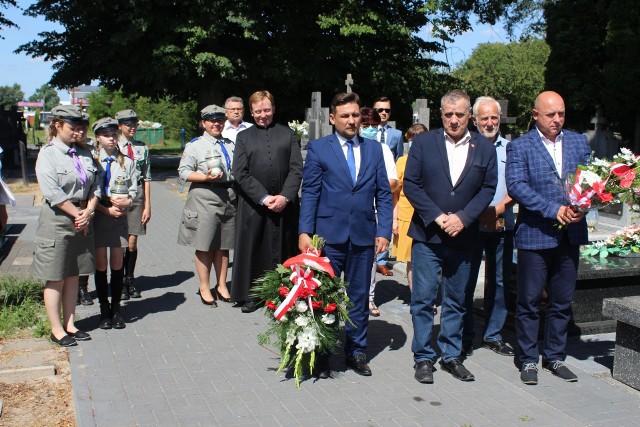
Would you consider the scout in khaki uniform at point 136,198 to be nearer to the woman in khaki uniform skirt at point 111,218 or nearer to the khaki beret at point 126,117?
the khaki beret at point 126,117

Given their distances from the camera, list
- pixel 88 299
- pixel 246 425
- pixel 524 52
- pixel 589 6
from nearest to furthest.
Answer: pixel 246 425
pixel 88 299
pixel 589 6
pixel 524 52

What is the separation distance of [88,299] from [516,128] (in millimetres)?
27109

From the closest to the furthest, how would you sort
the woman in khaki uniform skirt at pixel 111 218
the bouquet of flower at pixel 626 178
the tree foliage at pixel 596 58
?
the bouquet of flower at pixel 626 178
the woman in khaki uniform skirt at pixel 111 218
the tree foliage at pixel 596 58

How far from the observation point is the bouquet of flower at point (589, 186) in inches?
205

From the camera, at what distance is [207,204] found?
782cm

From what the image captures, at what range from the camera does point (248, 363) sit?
19.8 feet

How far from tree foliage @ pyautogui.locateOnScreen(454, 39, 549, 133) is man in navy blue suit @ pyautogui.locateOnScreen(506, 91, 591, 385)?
81.3ft

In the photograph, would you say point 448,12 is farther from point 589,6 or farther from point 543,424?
point 543,424

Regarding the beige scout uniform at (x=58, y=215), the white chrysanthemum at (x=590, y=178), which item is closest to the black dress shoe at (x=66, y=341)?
the beige scout uniform at (x=58, y=215)

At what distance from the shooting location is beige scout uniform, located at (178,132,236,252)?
7777 millimetres

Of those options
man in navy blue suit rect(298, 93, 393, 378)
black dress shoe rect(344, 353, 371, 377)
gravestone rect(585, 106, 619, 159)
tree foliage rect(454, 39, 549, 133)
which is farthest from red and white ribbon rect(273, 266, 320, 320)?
tree foliage rect(454, 39, 549, 133)

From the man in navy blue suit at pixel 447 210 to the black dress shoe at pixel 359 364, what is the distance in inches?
15.0

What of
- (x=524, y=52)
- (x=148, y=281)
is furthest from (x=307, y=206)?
(x=524, y=52)

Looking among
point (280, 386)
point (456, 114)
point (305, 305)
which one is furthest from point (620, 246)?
point (280, 386)
